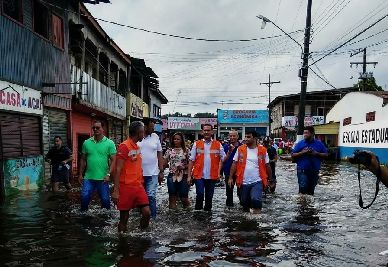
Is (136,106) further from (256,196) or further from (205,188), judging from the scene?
(256,196)

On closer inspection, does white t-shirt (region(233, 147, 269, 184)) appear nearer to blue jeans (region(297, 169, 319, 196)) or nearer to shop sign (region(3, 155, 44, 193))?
blue jeans (region(297, 169, 319, 196))

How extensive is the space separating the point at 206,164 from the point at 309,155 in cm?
296

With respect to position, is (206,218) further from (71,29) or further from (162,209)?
(71,29)

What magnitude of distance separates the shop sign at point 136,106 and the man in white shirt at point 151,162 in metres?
23.1

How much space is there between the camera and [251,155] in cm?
902

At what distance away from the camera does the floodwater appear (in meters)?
6.04

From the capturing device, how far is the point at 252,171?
8.88m

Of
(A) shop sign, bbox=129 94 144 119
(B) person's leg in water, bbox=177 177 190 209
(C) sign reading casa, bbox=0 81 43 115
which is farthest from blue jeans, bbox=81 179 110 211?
(A) shop sign, bbox=129 94 144 119

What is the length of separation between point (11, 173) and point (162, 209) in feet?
15.3

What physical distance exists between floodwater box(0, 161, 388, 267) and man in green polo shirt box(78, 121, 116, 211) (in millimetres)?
431

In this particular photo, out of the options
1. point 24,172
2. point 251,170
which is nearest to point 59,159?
point 24,172

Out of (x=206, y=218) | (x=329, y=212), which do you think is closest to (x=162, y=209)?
(x=206, y=218)

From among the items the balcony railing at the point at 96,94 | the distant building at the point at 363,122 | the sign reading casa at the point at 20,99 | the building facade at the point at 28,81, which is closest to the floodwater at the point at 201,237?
the building facade at the point at 28,81

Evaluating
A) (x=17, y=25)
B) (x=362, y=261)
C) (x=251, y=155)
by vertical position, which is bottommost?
(x=362, y=261)
